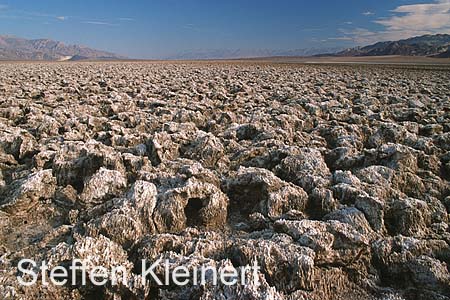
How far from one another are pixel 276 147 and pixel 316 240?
10.3 feet

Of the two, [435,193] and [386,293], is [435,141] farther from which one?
[386,293]

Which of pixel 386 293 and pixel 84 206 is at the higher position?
pixel 84 206

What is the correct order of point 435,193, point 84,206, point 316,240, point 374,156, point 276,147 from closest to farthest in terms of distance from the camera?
point 316,240
point 84,206
point 435,193
point 374,156
point 276,147

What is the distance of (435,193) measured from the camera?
191 inches

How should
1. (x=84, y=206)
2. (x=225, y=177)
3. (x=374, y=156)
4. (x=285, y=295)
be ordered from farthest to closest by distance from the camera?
1. (x=374, y=156)
2. (x=225, y=177)
3. (x=84, y=206)
4. (x=285, y=295)

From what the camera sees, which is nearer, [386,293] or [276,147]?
[386,293]

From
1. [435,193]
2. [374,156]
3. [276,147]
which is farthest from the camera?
[276,147]

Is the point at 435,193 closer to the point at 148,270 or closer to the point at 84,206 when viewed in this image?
the point at 148,270

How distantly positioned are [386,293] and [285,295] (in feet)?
3.34

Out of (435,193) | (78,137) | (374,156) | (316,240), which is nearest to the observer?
(316,240)

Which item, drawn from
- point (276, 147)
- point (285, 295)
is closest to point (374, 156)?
point (276, 147)

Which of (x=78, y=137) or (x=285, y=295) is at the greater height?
(x=78, y=137)

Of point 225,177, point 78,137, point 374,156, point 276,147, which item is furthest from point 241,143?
point 78,137

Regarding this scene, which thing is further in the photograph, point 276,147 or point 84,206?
point 276,147
